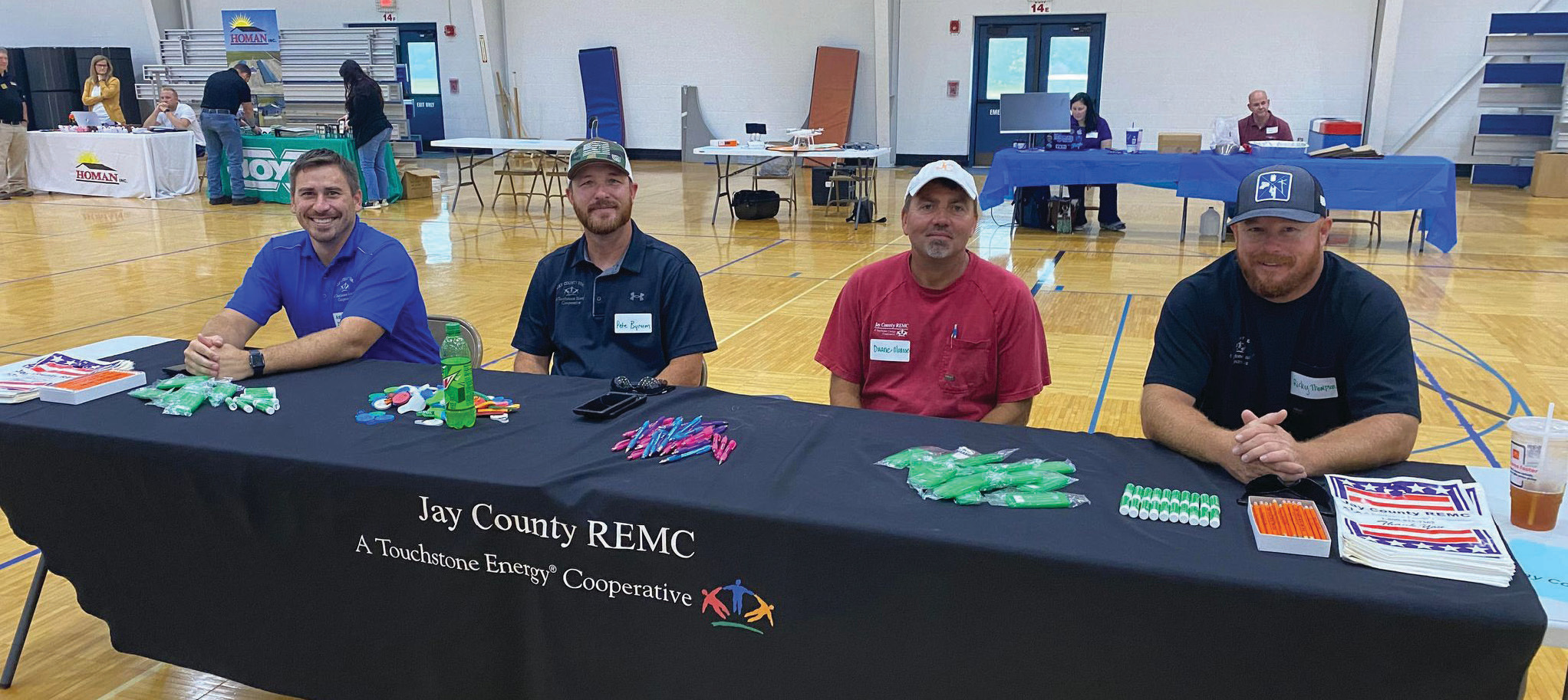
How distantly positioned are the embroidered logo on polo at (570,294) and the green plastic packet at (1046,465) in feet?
4.84

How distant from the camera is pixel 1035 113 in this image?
948cm

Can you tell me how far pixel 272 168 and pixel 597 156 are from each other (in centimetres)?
1092

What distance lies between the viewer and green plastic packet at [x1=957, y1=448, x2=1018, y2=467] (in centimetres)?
179

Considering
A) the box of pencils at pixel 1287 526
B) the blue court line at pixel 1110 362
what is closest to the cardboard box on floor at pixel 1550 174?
the blue court line at pixel 1110 362

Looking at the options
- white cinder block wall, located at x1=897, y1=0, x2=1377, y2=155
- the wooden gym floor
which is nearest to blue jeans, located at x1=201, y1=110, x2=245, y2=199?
the wooden gym floor

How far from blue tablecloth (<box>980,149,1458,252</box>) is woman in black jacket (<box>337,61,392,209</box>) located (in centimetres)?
670

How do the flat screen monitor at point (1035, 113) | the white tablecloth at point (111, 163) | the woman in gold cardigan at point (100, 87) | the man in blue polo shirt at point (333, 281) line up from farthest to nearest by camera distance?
the woman in gold cardigan at point (100, 87) → the white tablecloth at point (111, 163) → the flat screen monitor at point (1035, 113) → the man in blue polo shirt at point (333, 281)

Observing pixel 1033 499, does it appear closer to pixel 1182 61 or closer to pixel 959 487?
pixel 959 487

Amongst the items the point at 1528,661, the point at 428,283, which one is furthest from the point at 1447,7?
the point at 1528,661

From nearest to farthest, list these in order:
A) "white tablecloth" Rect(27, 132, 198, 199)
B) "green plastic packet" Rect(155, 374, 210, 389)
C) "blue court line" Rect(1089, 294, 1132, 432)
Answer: "green plastic packet" Rect(155, 374, 210, 389), "blue court line" Rect(1089, 294, 1132, 432), "white tablecloth" Rect(27, 132, 198, 199)

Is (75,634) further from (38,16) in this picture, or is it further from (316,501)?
(38,16)

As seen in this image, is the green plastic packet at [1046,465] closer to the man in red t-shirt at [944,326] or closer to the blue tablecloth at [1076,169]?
the man in red t-shirt at [944,326]

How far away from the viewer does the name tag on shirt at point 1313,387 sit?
210cm

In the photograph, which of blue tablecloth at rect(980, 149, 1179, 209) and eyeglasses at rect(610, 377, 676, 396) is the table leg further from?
blue tablecloth at rect(980, 149, 1179, 209)
